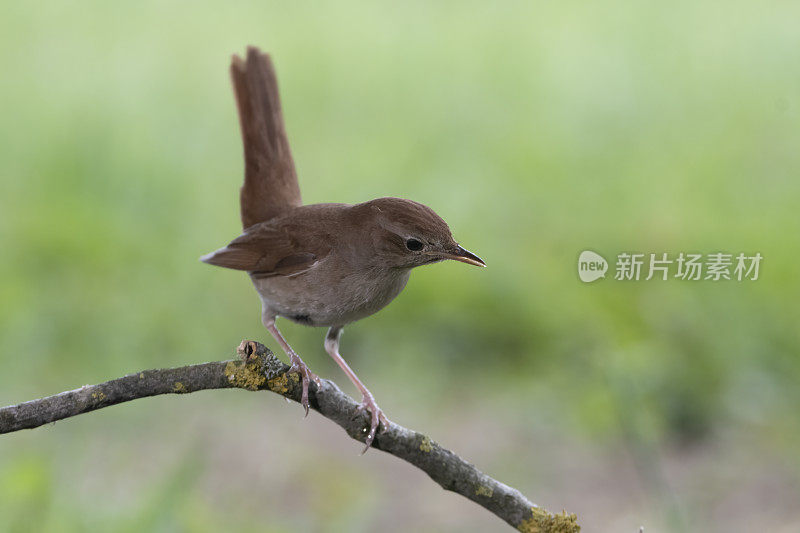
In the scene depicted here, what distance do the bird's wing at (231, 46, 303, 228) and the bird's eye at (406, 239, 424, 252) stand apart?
760 mm

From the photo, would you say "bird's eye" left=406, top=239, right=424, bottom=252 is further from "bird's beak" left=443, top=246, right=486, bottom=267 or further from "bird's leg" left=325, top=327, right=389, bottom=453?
"bird's leg" left=325, top=327, right=389, bottom=453

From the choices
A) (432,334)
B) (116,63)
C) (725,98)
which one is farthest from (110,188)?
(725,98)

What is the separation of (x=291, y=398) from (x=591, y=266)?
739 mm

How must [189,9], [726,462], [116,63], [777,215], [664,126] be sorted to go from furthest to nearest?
[189,9] → [116,63] → [664,126] → [777,215] → [726,462]

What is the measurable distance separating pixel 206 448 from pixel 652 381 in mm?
2600

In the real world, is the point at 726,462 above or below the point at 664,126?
below

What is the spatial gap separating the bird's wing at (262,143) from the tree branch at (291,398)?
0.93m

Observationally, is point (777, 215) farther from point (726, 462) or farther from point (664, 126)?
point (726, 462)

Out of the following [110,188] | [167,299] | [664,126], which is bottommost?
[167,299]

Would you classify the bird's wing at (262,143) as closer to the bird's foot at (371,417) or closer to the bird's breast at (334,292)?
the bird's breast at (334,292)

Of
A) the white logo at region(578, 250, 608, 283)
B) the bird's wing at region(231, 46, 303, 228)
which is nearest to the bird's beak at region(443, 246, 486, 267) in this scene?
the white logo at region(578, 250, 608, 283)

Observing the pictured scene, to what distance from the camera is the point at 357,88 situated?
26.3 feet

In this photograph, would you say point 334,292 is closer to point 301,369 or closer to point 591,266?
point 301,369

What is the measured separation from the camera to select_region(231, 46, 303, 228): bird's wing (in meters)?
2.87
